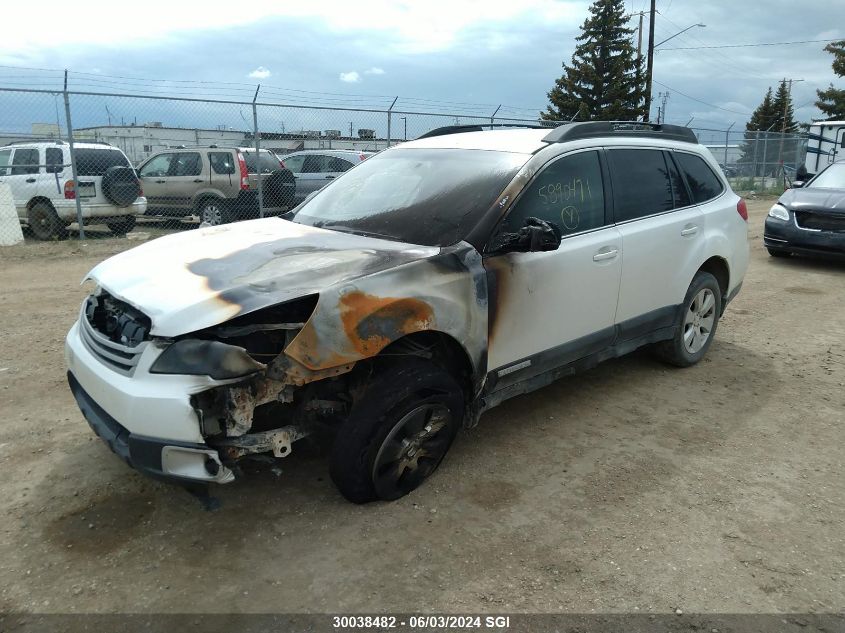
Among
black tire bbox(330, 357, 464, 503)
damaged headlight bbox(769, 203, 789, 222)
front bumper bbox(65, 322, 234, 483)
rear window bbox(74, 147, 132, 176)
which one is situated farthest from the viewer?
rear window bbox(74, 147, 132, 176)

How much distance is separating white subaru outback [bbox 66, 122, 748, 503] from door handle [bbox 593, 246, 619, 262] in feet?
0.04

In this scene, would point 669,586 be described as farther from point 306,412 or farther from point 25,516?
point 25,516

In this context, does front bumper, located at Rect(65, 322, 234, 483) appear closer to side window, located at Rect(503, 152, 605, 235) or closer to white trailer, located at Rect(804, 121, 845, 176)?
side window, located at Rect(503, 152, 605, 235)

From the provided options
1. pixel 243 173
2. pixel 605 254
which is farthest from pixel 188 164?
pixel 605 254

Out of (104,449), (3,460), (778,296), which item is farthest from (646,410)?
(778,296)

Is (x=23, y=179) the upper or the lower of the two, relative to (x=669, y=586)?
upper

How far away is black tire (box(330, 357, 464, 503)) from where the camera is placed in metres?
2.91

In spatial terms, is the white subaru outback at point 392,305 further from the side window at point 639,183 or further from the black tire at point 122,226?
the black tire at point 122,226

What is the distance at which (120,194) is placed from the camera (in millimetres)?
11500

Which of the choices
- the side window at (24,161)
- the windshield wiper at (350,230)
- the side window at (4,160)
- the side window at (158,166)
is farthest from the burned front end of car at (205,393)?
the side window at (158,166)

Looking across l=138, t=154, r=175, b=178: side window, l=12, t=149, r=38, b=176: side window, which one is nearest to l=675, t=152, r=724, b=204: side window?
l=138, t=154, r=175, b=178: side window

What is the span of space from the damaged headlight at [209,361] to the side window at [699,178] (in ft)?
12.3

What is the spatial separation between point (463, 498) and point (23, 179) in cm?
Answer: 1145

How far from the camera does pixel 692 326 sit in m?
5.10
